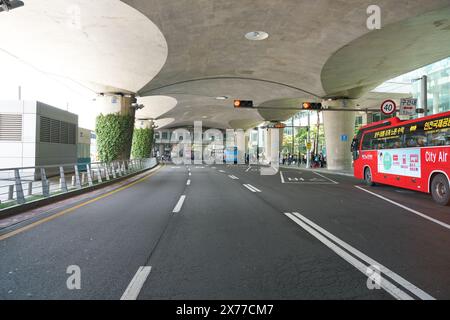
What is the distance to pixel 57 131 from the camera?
22938 mm

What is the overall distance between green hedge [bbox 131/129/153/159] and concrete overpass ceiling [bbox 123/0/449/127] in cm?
1188

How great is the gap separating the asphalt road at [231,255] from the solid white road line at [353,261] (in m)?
0.01

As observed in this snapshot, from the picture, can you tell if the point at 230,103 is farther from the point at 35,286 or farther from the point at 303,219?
the point at 35,286

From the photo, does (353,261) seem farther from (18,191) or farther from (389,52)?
(389,52)

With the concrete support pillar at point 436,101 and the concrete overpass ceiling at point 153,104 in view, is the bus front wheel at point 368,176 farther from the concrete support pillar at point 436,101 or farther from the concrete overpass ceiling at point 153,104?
the concrete support pillar at point 436,101

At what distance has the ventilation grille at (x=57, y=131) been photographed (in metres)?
20.9

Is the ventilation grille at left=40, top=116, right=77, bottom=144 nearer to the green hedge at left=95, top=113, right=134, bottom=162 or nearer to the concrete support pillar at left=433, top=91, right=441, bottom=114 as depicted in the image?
the green hedge at left=95, top=113, right=134, bottom=162

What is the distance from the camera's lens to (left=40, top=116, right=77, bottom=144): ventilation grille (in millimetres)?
20859

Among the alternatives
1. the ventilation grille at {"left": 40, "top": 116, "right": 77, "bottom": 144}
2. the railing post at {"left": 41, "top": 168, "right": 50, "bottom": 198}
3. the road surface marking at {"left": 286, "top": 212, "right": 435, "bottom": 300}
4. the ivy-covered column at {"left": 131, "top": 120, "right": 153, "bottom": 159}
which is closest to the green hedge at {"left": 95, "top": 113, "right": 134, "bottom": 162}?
the ventilation grille at {"left": 40, "top": 116, "right": 77, "bottom": 144}

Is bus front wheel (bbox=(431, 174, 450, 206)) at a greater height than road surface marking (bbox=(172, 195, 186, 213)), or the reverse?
bus front wheel (bbox=(431, 174, 450, 206))

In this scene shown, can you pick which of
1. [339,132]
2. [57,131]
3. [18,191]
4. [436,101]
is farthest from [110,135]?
[436,101]

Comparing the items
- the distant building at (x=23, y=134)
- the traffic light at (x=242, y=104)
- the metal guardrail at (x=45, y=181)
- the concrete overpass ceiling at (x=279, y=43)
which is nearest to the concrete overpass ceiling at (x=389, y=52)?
the concrete overpass ceiling at (x=279, y=43)

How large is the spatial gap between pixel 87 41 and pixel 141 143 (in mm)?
26021
